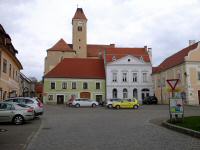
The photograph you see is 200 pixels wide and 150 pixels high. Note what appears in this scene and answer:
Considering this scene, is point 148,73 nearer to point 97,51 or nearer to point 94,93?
point 94,93

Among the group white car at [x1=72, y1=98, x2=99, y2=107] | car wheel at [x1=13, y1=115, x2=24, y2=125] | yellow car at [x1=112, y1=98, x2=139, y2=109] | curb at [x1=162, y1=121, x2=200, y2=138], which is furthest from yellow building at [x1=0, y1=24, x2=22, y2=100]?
curb at [x1=162, y1=121, x2=200, y2=138]

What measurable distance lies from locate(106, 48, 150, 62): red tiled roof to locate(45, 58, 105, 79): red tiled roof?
369cm

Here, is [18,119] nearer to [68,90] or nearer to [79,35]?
[68,90]

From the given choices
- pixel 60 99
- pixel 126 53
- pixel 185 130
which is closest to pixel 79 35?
pixel 126 53

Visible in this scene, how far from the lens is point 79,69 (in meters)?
68.9

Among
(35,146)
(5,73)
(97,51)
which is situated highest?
(97,51)

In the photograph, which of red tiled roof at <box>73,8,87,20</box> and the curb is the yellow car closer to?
the curb

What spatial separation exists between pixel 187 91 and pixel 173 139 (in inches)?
1561

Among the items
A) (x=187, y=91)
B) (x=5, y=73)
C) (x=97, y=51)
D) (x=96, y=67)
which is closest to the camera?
(x=5, y=73)

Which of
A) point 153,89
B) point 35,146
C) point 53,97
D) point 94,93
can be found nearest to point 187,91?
point 153,89

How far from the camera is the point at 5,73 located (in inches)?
1346

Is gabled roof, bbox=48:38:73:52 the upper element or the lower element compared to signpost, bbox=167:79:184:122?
upper

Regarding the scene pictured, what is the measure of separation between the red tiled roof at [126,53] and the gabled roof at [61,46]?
71.2 ft

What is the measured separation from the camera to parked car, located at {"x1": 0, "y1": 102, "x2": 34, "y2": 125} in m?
19.2
